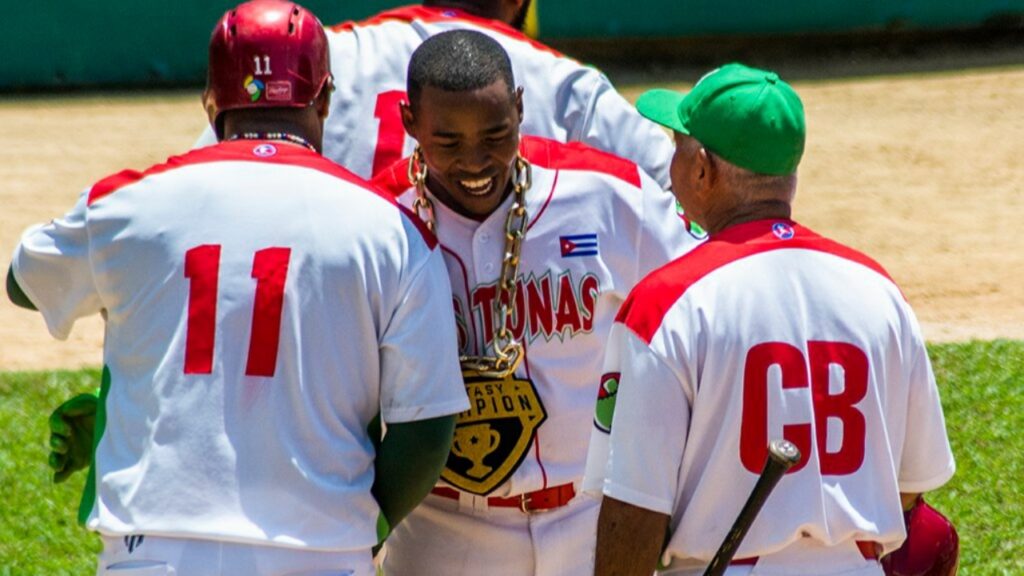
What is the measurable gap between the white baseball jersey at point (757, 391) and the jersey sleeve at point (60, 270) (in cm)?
108

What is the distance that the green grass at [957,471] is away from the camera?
5.92 metres

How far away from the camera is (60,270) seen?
10.9 ft

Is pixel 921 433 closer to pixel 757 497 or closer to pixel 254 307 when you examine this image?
pixel 757 497

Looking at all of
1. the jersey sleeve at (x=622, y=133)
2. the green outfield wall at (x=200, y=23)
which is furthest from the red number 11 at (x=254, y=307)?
the green outfield wall at (x=200, y=23)

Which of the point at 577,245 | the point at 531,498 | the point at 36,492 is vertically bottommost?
the point at 36,492

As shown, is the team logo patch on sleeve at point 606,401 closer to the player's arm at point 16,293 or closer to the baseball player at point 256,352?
the baseball player at point 256,352

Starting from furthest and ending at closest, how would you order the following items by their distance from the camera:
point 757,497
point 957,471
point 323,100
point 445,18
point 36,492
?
1. point 36,492
2. point 957,471
3. point 445,18
4. point 323,100
5. point 757,497

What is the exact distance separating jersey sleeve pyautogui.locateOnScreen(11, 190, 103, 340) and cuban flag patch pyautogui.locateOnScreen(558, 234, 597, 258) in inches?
40.3

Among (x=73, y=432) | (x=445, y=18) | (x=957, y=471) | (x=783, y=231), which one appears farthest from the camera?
(x=957, y=471)

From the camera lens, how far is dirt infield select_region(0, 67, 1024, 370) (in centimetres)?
883

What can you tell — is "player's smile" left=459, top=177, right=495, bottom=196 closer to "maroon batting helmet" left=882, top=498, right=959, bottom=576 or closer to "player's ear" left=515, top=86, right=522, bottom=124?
"player's ear" left=515, top=86, right=522, bottom=124

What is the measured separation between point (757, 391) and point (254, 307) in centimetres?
97

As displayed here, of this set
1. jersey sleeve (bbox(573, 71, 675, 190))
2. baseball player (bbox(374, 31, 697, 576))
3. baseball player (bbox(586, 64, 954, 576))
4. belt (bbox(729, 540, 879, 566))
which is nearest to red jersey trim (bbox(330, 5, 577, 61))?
jersey sleeve (bbox(573, 71, 675, 190))

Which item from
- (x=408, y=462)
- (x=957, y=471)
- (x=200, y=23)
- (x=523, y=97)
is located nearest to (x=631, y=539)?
(x=408, y=462)
